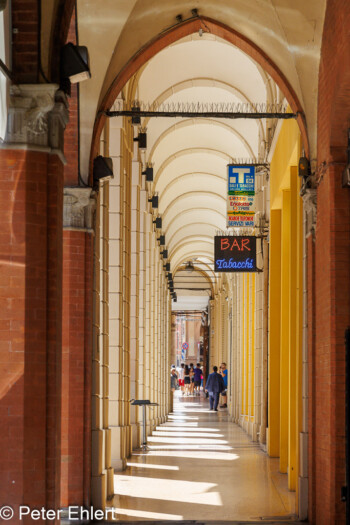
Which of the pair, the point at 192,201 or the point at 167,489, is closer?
the point at 167,489

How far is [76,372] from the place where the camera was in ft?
35.1

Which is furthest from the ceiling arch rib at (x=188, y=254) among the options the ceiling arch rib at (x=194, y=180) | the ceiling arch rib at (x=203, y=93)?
the ceiling arch rib at (x=203, y=93)

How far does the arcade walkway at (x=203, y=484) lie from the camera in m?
10.8

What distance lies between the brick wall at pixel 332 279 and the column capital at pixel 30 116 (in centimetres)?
325

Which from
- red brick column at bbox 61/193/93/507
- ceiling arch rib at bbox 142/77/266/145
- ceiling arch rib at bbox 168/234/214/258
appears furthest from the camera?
ceiling arch rib at bbox 168/234/214/258

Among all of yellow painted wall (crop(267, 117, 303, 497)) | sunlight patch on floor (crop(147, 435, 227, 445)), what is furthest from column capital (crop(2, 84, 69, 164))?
sunlight patch on floor (crop(147, 435, 227, 445))

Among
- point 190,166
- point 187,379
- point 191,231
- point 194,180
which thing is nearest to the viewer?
point 190,166

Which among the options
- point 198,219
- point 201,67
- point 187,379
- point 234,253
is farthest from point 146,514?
point 187,379

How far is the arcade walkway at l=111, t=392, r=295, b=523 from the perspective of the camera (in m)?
10.8

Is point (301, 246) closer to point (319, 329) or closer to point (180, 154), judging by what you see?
point (319, 329)

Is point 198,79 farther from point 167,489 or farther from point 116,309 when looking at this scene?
point 167,489

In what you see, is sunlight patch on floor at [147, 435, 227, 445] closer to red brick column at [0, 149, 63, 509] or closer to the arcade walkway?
the arcade walkway

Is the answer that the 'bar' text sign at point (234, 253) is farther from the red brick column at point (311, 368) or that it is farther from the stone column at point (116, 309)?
the red brick column at point (311, 368)

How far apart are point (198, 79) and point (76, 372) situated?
423 inches
